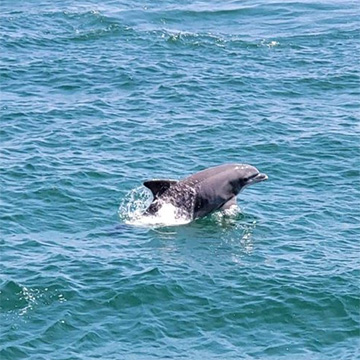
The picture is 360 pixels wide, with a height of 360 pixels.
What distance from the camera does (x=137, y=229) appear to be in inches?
1372

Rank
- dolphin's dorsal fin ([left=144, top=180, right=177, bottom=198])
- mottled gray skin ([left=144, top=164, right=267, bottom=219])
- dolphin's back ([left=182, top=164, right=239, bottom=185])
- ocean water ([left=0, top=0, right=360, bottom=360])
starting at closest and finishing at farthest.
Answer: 1. ocean water ([left=0, top=0, right=360, bottom=360])
2. dolphin's dorsal fin ([left=144, top=180, right=177, bottom=198])
3. mottled gray skin ([left=144, top=164, right=267, bottom=219])
4. dolphin's back ([left=182, top=164, right=239, bottom=185])

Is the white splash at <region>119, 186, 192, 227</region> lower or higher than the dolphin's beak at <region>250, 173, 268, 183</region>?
lower

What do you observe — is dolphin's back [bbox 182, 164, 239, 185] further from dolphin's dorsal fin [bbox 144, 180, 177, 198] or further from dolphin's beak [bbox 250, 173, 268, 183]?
dolphin's beak [bbox 250, 173, 268, 183]

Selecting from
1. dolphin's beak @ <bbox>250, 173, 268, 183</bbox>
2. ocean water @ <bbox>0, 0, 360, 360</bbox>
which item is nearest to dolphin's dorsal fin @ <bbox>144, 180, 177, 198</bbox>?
ocean water @ <bbox>0, 0, 360, 360</bbox>

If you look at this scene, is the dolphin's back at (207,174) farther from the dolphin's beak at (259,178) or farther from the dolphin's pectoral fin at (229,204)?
the dolphin's pectoral fin at (229,204)

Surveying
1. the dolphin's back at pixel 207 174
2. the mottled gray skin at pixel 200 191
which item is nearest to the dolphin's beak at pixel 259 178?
the mottled gray skin at pixel 200 191

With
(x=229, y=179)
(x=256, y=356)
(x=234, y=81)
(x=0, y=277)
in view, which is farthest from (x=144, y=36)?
(x=256, y=356)

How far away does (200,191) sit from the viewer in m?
35.7

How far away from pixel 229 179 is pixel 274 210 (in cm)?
194

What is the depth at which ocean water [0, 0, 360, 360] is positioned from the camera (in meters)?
29.1

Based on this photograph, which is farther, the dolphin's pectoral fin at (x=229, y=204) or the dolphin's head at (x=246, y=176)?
the dolphin's head at (x=246, y=176)

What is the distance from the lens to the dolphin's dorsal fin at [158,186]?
116 ft

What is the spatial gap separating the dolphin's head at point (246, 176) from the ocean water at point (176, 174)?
94 cm

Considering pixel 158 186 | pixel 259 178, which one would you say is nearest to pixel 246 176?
pixel 259 178
